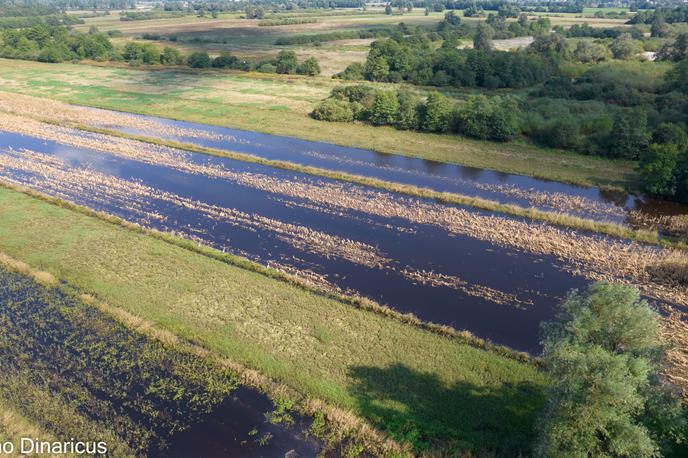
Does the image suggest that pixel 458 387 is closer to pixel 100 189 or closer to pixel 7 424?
pixel 7 424

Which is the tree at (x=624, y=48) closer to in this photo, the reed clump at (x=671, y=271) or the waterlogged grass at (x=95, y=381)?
the reed clump at (x=671, y=271)

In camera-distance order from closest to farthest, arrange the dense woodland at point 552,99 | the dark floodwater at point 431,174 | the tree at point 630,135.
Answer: the dark floodwater at point 431,174, the tree at point 630,135, the dense woodland at point 552,99

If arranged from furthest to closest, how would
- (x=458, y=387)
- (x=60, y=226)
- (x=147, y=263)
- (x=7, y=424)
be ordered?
1. (x=60, y=226)
2. (x=147, y=263)
3. (x=458, y=387)
4. (x=7, y=424)

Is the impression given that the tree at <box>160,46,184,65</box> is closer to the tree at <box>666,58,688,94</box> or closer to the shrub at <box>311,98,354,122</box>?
the shrub at <box>311,98,354,122</box>

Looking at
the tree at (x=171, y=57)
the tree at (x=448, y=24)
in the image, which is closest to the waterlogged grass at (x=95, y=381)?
the tree at (x=171, y=57)

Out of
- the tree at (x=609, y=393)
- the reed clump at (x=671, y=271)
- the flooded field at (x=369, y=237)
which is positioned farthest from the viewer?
the reed clump at (x=671, y=271)

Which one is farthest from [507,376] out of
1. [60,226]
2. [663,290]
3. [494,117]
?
[494,117]

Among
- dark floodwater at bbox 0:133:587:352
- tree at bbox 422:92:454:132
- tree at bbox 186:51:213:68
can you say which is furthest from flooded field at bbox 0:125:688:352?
tree at bbox 186:51:213:68
